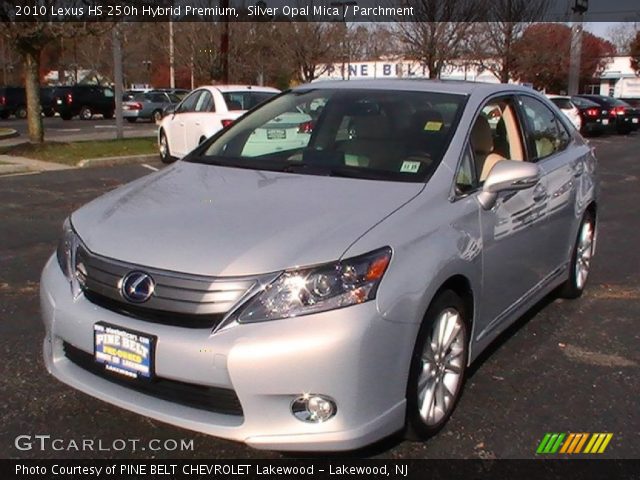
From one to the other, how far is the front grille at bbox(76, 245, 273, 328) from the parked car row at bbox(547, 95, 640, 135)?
2217 centimetres

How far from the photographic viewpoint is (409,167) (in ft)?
11.3

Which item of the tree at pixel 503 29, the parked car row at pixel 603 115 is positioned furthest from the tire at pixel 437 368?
the tree at pixel 503 29

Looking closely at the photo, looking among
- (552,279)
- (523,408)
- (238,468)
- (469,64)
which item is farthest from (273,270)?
(469,64)

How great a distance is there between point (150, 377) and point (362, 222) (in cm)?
102

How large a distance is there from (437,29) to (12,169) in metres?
16.3

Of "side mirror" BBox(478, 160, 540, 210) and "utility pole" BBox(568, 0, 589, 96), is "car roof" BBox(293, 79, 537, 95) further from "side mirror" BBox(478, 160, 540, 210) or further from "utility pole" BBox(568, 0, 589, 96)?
"utility pole" BBox(568, 0, 589, 96)

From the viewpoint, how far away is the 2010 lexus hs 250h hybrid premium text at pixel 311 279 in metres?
2.53

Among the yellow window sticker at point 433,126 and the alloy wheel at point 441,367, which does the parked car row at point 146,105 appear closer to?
the yellow window sticker at point 433,126

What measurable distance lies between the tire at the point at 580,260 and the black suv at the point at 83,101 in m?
31.5

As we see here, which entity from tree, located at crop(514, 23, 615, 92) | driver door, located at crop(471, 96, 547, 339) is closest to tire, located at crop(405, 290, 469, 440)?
driver door, located at crop(471, 96, 547, 339)

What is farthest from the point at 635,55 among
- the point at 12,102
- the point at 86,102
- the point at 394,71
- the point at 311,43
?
the point at 12,102

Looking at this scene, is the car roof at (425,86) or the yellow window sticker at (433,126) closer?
the yellow window sticker at (433,126)

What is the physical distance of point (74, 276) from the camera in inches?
117

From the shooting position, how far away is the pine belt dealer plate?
2609 millimetres
